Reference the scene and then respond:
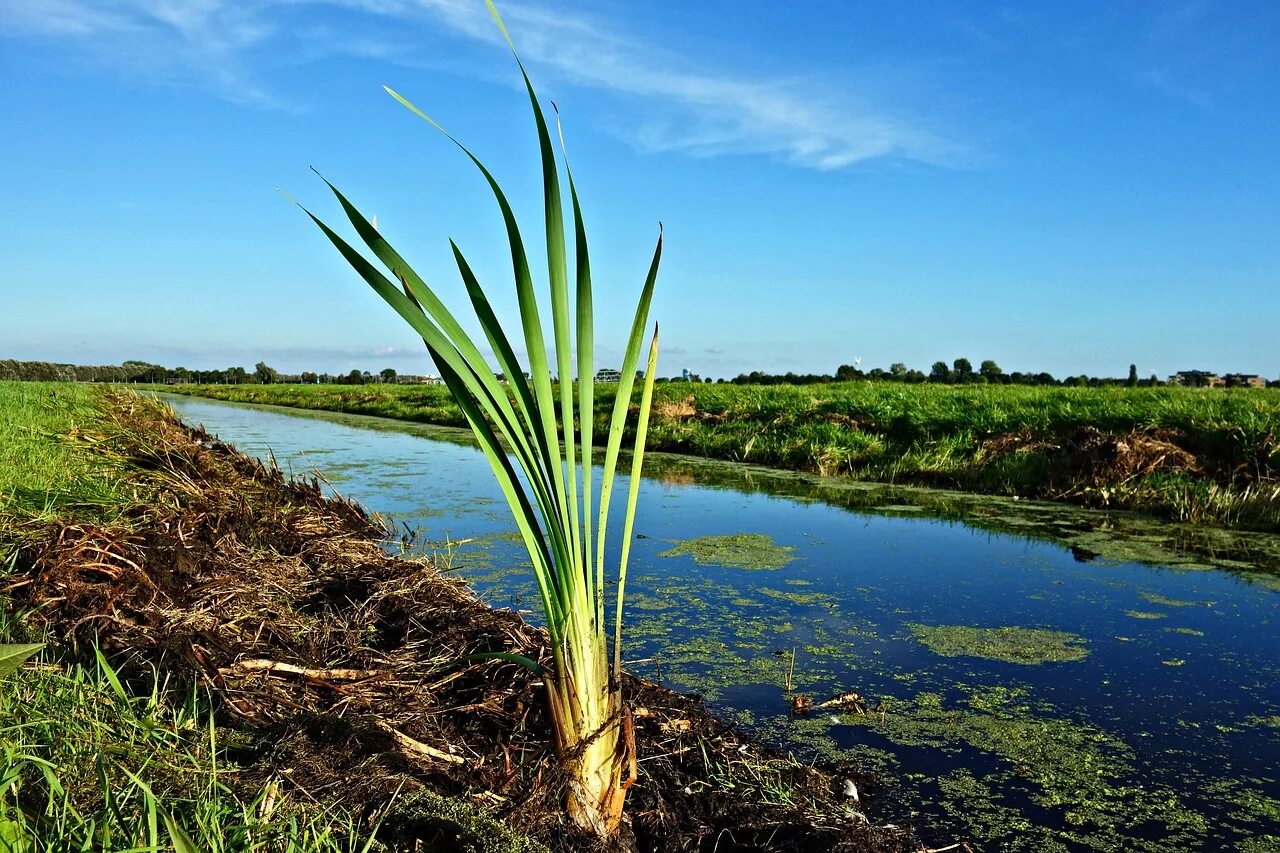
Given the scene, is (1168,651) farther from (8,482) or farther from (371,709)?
(8,482)

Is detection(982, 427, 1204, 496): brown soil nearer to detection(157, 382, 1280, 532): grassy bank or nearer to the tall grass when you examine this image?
detection(157, 382, 1280, 532): grassy bank

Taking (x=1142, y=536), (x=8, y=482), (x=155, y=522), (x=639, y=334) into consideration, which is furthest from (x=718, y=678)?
(x=1142, y=536)

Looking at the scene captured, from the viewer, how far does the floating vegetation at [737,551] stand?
14.5 feet

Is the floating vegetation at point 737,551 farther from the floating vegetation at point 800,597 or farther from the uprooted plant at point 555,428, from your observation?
the uprooted plant at point 555,428

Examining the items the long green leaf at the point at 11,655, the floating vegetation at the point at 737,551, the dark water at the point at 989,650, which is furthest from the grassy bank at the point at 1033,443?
the long green leaf at the point at 11,655

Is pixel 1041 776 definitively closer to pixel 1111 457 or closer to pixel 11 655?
pixel 11 655

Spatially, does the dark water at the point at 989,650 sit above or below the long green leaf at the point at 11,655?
below

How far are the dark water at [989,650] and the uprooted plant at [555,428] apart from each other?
72 centimetres

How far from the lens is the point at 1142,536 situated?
5.35 m

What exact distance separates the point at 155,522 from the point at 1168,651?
3.80 metres

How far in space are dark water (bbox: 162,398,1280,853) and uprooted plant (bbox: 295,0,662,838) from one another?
2.35ft

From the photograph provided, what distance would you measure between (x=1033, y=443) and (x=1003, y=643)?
4804 mm

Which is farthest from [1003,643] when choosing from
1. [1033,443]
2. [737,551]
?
[1033,443]

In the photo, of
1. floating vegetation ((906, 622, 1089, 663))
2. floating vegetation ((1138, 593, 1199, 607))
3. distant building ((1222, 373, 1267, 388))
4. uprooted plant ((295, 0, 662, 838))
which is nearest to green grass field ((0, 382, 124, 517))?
uprooted plant ((295, 0, 662, 838))
